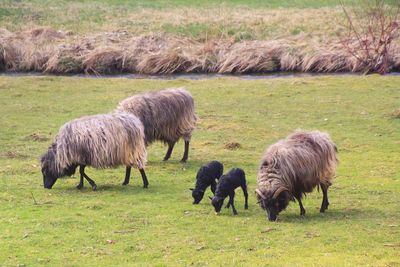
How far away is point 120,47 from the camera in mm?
39625

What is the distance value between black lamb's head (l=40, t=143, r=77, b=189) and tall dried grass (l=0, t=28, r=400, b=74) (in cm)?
2114

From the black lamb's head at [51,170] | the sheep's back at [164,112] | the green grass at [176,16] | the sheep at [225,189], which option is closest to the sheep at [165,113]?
the sheep's back at [164,112]

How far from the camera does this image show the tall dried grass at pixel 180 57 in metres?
37.3

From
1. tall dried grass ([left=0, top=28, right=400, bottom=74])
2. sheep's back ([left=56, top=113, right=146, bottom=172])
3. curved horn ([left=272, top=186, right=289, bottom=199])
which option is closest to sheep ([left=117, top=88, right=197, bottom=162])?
sheep's back ([left=56, top=113, right=146, bottom=172])

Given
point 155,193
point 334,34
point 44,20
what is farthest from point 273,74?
point 155,193

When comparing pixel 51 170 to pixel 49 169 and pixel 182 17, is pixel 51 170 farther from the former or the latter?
pixel 182 17

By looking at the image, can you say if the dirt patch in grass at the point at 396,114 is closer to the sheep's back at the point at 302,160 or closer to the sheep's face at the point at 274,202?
the sheep's back at the point at 302,160

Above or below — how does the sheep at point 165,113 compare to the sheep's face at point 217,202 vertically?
above

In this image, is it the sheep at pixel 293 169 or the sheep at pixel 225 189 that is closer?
the sheep at pixel 293 169

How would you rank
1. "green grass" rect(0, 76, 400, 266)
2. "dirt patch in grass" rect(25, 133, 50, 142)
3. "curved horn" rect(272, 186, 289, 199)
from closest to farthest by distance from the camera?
"green grass" rect(0, 76, 400, 266)
"curved horn" rect(272, 186, 289, 199)
"dirt patch in grass" rect(25, 133, 50, 142)

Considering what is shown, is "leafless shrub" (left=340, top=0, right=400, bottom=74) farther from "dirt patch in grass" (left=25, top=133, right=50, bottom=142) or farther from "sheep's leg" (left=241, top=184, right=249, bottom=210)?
"sheep's leg" (left=241, top=184, right=249, bottom=210)

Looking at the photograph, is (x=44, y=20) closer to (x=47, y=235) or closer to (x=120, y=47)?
(x=120, y=47)

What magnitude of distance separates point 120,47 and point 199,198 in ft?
83.0

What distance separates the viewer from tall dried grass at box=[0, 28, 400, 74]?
122ft
